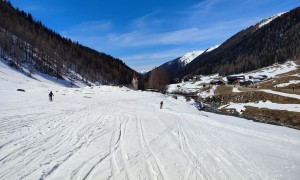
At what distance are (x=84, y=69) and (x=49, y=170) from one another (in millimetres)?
155189

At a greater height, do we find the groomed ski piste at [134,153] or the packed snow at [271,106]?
the groomed ski piste at [134,153]

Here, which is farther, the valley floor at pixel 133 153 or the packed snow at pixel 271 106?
the packed snow at pixel 271 106

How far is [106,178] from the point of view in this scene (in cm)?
1030

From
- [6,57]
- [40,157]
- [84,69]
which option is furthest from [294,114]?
[84,69]

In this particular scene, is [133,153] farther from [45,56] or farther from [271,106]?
[45,56]

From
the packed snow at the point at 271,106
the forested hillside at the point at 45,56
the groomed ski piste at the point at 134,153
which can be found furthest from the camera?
the forested hillside at the point at 45,56

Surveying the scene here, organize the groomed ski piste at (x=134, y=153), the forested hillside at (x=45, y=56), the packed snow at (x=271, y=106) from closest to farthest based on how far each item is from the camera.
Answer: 1. the groomed ski piste at (x=134, y=153)
2. the packed snow at (x=271, y=106)
3. the forested hillside at (x=45, y=56)

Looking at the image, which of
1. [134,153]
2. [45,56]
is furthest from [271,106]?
[45,56]

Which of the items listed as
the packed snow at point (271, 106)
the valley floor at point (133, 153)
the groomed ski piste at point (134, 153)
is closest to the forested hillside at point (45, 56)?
the packed snow at point (271, 106)

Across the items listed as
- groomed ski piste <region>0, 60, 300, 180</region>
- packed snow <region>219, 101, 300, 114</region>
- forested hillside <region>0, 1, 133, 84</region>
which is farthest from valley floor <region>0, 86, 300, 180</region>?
forested hillside <region>0, 1, 133, 84</region>

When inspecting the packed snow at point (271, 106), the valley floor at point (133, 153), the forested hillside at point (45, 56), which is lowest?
the packed snow at point (271, 106)

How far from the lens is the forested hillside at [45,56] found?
124 meters

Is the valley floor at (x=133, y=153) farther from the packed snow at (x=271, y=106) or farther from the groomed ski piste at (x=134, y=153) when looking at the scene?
the packed snow at (x=271, y=106)

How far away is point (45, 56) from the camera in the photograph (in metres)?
142
